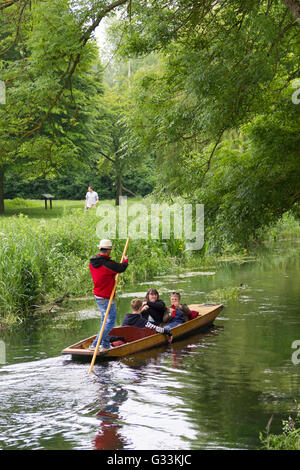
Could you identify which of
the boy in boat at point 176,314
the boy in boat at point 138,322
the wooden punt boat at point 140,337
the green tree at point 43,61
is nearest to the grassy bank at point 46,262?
the boy in boat at point 138,322

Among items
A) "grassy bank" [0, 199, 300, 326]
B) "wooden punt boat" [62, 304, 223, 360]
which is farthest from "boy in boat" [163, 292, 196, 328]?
"grassy bank" [0, 199, 300, 326]

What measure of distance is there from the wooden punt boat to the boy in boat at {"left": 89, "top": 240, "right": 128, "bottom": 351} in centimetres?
20

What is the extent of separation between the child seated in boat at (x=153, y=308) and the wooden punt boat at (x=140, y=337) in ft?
1.27

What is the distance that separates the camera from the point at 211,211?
38.2 feet

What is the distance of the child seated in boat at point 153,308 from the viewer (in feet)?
36.7

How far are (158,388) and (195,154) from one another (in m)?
5.42

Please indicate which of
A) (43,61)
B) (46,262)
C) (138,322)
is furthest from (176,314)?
(43,61)

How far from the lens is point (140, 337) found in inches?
427

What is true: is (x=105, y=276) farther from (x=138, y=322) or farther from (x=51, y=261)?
(x=51, y=261)

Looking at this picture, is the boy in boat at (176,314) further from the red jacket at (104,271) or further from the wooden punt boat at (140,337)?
the red jacket at (104,271)

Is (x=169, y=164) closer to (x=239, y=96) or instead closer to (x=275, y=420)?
(x=239, y=96)

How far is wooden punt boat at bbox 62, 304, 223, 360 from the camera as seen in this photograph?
31.5 feet

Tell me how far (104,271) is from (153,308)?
1.79m
